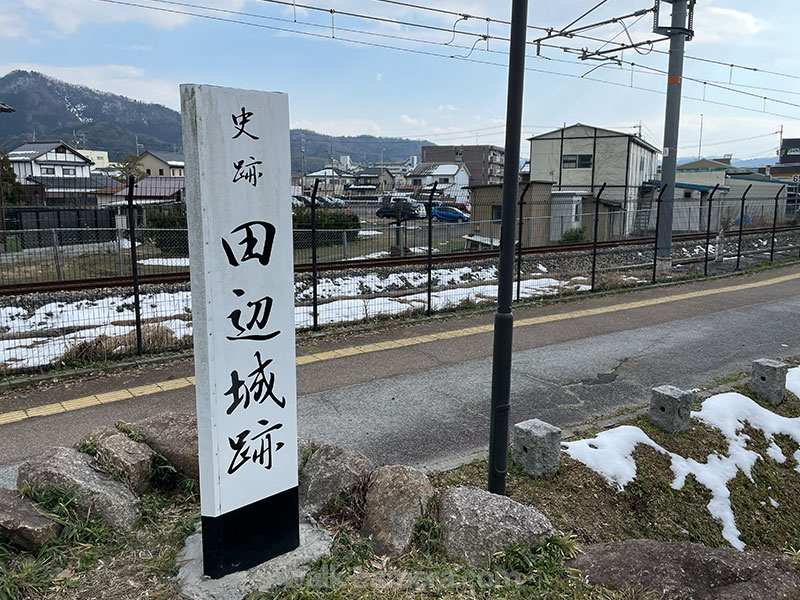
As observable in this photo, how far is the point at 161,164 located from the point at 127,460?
257 feet

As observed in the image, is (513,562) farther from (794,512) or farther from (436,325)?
(436,325)

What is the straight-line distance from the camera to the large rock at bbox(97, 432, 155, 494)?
418 centimetres

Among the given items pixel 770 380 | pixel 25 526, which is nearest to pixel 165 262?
pixel 25 526

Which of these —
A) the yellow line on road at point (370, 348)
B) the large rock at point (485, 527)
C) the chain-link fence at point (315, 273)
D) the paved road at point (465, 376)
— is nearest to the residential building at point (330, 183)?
the chain-link fence at point (315, 273)

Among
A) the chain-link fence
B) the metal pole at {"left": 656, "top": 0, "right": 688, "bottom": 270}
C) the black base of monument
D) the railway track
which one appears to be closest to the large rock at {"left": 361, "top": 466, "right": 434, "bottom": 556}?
the black base of monument

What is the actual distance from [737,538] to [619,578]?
246 cm

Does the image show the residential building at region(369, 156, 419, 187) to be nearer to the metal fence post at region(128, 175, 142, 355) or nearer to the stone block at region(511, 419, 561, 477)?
the metal fence post at region(128, 175, 142, 355)

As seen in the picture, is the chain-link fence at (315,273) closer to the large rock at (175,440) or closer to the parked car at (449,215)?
the large rock at (175,440)

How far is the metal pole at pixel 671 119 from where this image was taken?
1589cm

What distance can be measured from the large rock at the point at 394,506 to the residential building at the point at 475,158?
81.5 metres

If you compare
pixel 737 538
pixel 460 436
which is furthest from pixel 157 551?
pixel 737 538

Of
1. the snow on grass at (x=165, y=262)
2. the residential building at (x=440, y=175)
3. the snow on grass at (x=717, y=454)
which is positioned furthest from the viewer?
the residential building at (x=440, y=175)

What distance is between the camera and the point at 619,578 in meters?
3.42

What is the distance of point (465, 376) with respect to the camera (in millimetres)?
7957
